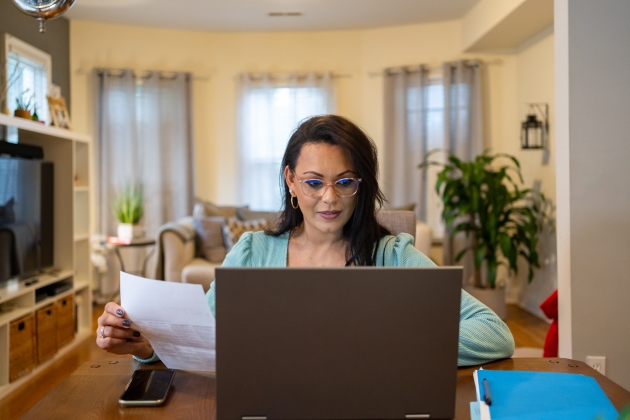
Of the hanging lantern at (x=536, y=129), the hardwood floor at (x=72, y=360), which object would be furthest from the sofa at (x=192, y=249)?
the hanging lantern at (x=536, y=129)

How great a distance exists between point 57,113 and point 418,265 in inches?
127

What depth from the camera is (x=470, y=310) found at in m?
1.26

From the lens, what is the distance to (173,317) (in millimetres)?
931

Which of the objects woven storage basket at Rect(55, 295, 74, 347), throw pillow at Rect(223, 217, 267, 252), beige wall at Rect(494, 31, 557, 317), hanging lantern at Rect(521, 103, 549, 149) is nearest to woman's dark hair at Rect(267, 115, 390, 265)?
woven storage basket at Rect(55, 295, 74, 347)

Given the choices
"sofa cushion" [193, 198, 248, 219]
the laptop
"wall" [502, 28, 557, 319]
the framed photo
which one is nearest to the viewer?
the laptop

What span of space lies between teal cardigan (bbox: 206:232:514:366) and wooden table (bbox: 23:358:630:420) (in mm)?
36

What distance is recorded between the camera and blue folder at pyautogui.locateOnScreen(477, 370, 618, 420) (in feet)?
2.95

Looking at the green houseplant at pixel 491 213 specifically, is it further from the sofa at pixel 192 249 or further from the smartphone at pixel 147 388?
the smartphone at pixel 147 388

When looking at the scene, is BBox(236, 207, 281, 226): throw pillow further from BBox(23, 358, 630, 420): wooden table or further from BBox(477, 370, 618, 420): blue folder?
BBox(477, 370, 618, 420): blue folder

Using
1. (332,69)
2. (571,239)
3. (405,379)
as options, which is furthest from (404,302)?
(332,69)

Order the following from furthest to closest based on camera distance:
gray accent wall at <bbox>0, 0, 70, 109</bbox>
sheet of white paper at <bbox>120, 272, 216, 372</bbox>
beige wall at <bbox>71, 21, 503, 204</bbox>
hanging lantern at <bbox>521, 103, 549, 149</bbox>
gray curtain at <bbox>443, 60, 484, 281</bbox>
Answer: beige wall at <bbox>71, 21, 503, 204</bbox>, gray curtain at <bbox>443, 60, 484, 281</bbox>, hanging lantern at <bbox>521, 103, 549, 149</bbox>, gray accent wall at <bbox>0, 0, 70, 109</bbox>, sheet of white paper at <bbox>120, 272, 216, 372</bbox>

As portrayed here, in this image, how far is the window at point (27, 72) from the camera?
4145 millimetres

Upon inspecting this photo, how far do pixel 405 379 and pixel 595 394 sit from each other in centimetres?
39

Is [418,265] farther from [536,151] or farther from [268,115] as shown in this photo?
[268,115]
